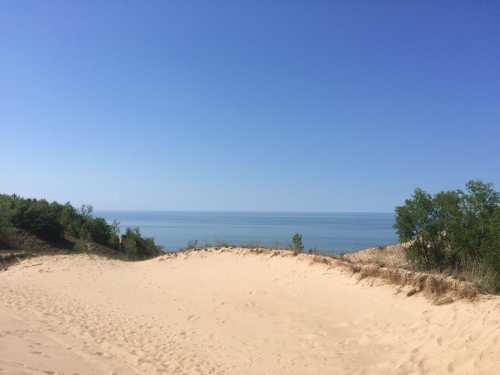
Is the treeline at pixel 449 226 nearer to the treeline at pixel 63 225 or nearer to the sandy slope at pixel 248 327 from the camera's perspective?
the sandy slope at pixel 248 327

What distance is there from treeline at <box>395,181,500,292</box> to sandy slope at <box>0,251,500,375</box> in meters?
4.37

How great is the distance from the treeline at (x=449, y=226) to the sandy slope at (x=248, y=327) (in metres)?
4.37

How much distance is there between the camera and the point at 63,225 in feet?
92.8

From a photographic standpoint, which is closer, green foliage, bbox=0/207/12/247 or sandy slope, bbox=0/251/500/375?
sandy slope, bbox=0/251/500/375

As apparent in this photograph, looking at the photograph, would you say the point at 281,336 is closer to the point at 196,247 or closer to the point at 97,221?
the point at 196,247

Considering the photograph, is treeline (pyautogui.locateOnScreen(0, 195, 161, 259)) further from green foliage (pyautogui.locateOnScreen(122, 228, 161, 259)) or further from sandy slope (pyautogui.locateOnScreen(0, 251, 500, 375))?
sandy slope (pyautogui.locateOnScreen(0, 251, 500, 375))

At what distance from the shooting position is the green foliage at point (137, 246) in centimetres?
2722

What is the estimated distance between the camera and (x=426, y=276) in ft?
31.2

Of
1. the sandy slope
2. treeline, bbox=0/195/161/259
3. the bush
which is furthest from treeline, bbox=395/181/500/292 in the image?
the bush

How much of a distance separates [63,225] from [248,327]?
22.3 meters

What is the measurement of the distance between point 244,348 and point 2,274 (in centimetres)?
1520

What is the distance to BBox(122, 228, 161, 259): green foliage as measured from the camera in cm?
2722

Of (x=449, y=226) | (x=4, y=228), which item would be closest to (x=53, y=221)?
(x=4, y=228)

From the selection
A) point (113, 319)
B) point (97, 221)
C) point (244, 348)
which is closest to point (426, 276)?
point (244, 348)
